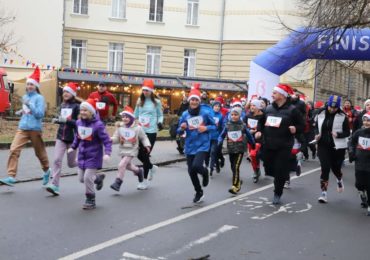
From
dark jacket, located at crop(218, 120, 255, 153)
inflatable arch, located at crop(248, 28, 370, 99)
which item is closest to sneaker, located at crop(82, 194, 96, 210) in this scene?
dark jacket, located at crop(218, 120, 255, 153)

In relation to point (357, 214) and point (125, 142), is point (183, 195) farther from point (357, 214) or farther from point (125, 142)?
point (357, 214)

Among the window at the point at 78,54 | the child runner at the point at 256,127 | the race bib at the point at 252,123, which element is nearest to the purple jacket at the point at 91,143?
the child runner at the point at 256,127

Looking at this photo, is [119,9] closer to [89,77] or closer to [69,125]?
[89,77]

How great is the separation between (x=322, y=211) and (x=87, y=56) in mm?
28820

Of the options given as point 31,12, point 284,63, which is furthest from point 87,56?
point 284,63

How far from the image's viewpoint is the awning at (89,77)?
106ft

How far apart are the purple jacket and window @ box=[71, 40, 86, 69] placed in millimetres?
27994

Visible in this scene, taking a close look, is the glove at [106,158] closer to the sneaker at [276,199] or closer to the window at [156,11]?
the sneaker at [276,199]

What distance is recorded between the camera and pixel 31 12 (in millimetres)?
33250

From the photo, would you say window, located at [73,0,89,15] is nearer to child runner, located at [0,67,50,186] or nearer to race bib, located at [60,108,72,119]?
child runner, located at [0,67,50,186]

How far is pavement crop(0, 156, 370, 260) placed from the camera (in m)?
6.18

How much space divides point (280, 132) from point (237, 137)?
139cm

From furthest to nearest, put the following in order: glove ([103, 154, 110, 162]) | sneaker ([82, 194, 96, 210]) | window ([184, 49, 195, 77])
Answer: window ([184, 49, 195, 77]), sneaker ([82, 194, 96, 210]), glove ([103, 154, 110, 162])

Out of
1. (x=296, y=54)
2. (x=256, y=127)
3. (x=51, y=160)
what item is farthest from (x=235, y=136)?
(x=296, y=54)
